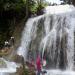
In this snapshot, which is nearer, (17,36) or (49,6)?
(17,36)

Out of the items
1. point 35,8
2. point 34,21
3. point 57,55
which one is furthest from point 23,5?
point 57,55

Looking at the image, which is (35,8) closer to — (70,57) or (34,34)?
(34,34)

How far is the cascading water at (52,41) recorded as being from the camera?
22344 millimetres

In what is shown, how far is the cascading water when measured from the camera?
22.3 metres

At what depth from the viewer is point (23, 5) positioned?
28797 mm

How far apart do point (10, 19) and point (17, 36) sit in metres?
2.70

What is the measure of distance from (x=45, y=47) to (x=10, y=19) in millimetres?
6465

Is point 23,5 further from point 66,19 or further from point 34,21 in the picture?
point 66,19

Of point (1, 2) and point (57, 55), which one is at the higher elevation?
point (1, 2)

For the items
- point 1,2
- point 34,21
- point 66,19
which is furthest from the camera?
point 1,2

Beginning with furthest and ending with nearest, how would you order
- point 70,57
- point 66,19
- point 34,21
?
point 34,21 < point 66,19 < point 70,57

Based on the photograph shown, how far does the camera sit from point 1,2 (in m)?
28.7

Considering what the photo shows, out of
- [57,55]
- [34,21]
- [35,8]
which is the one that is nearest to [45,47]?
[57,55]

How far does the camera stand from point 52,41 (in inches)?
920
